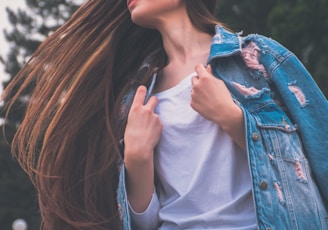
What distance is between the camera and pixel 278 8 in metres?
22.2

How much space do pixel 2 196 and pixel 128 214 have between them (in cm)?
2283

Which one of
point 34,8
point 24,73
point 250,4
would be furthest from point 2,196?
point 24,73

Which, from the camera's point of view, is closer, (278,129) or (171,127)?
(278,129)

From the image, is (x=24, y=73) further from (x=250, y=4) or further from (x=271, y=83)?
(x=250, y=4)

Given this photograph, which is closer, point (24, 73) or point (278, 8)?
point (24, 73)

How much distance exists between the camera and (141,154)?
260cm

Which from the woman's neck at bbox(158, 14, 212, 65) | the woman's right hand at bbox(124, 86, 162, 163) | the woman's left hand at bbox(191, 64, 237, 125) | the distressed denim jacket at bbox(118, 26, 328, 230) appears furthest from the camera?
the woman's neck at bbox(158, 14, 212, 65)

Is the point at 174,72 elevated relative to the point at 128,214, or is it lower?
elevated

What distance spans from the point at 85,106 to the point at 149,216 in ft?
2.18

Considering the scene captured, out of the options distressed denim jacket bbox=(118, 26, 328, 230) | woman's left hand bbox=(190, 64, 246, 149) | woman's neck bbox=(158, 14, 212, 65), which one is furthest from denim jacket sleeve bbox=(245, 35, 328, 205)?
woman's neck bbox=(158, 14, 212, 65)

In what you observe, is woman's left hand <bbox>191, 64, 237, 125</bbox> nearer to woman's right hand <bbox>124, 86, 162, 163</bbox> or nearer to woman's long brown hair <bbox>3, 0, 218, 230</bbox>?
woman's right hand <bbox>124, 86, 162, 163</bbox>

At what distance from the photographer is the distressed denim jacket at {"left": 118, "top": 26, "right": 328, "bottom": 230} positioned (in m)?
2.35

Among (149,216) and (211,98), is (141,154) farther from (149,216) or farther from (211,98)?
(211,98)

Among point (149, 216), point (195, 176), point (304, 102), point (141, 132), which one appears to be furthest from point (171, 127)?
point (304, 102)
